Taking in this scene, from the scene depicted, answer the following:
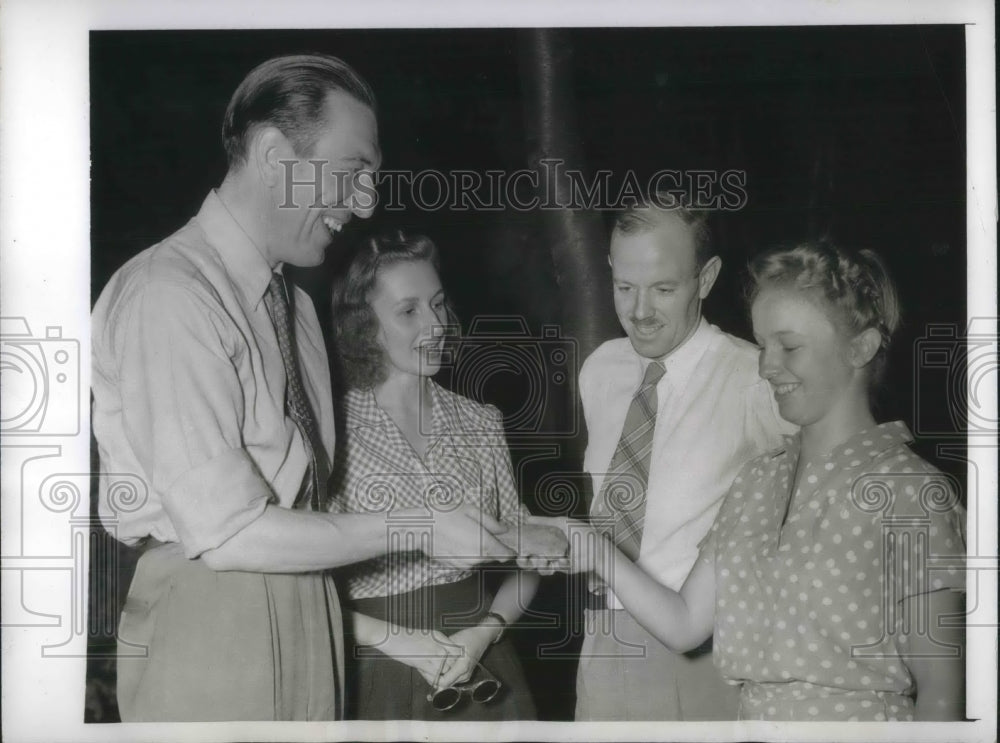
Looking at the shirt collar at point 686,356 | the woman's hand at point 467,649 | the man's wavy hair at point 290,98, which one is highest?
the man's wavy hair at point 290,98

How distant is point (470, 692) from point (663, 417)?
678 mm

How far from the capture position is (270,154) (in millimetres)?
1992

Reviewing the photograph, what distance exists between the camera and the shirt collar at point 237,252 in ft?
6.46

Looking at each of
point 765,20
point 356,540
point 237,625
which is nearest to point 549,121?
point 765,20

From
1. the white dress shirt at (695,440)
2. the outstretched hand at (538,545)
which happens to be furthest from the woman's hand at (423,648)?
the white dress shirt at (695,440)

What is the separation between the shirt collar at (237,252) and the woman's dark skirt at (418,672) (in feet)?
2.13

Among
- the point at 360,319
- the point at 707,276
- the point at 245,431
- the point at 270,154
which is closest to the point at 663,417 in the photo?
the point at 707,276

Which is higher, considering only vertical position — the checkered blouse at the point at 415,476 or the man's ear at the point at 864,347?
the man's ear at the point at 864,347

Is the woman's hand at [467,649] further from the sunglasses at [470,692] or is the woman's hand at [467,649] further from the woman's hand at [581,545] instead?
the woman's hand at [581,545]

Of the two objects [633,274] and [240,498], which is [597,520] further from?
[240,498]

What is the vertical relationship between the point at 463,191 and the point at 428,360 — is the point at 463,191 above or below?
above

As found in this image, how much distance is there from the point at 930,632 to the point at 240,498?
1395 millimetres

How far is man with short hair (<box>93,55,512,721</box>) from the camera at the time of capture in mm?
1916

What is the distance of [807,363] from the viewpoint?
1.98m
